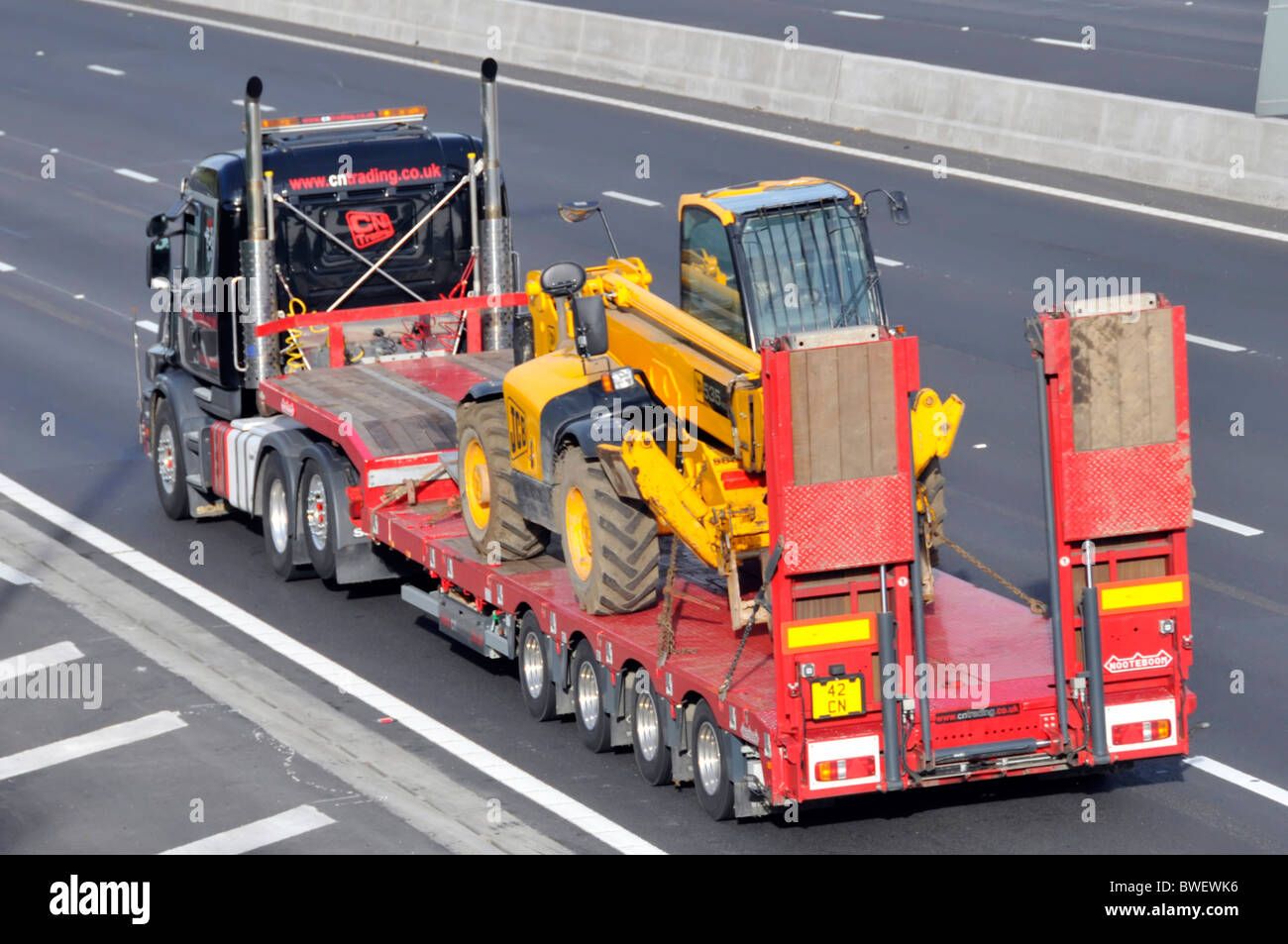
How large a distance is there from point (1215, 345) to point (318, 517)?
10756 millimetres

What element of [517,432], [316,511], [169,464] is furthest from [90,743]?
[169,464]

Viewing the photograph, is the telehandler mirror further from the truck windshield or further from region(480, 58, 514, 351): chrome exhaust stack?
region(480, 58, 514, 351): chrome exhaust stack

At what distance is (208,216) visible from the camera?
2073 centimetres

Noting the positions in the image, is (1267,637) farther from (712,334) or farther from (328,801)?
(328,801)

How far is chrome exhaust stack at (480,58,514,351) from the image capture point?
20.7 metres

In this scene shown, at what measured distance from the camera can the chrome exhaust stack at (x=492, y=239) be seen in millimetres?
20672

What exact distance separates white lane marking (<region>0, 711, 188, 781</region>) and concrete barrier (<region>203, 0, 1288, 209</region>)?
18.6 m

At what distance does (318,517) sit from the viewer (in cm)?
1931

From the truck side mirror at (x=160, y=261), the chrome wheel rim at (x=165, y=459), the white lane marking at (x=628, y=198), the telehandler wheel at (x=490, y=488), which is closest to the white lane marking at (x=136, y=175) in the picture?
the white lane marking at (x=628, y=198)

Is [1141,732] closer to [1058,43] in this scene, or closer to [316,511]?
[316,511]

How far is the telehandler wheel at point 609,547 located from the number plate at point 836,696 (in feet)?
7.38

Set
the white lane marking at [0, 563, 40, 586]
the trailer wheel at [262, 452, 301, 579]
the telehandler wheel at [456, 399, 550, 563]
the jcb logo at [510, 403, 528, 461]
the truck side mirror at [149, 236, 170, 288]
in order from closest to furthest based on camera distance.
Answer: the jcb logo at [510, 403, 528, 461], the telehandler wheel at [456, 399, 550, 563], the trailer wheel at [262, 452, 301, 579], the white lane marking at [0, 563, 40, 586], the truck side mirror at [149, 236, 170, 288]

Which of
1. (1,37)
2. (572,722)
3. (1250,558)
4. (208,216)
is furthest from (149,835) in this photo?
(1,37)

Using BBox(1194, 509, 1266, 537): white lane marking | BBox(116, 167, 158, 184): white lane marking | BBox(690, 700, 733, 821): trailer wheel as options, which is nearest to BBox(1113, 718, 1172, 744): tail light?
BBox(690, 700, 733, 821): trailer wheel
